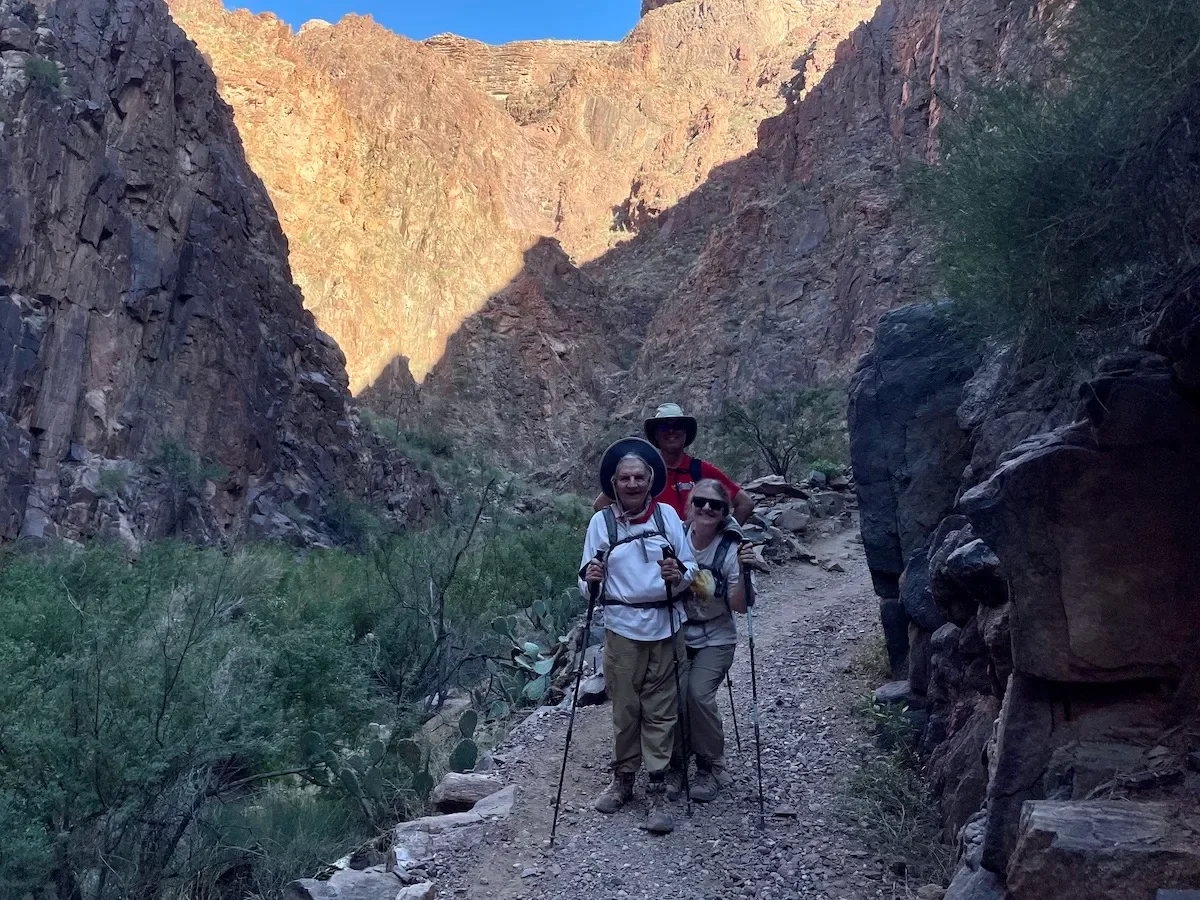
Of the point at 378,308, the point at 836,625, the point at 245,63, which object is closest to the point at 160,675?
the point at 836,625

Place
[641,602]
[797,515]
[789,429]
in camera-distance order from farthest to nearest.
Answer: [789,429] < [797,515] < [641,602]

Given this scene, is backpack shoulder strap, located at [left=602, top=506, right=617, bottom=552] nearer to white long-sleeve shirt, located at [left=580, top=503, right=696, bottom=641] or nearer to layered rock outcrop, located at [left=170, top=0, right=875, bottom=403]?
white long-sleeve shirt, located at [left=580, top=503, right=696, bottom=641]

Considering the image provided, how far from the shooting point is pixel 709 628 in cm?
491

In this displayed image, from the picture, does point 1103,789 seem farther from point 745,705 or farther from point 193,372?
point 193,372

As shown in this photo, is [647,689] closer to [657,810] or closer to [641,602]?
[641,602]

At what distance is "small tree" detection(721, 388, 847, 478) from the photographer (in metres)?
21.4

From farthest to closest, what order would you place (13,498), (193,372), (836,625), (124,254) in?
(193,372) < (124,254) < (13,498) < (836,625)

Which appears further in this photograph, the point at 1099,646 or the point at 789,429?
the point at 789,429

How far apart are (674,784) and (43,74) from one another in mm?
25175

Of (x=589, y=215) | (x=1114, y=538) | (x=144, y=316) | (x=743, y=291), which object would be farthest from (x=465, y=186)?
(x=1114, y=538)

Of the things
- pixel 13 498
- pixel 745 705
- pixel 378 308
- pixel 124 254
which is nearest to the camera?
pixel 745 705

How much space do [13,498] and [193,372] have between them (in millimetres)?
8454

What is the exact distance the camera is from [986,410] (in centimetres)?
536

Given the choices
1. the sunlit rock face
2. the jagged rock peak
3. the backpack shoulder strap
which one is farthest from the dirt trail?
the jagged rock peak
